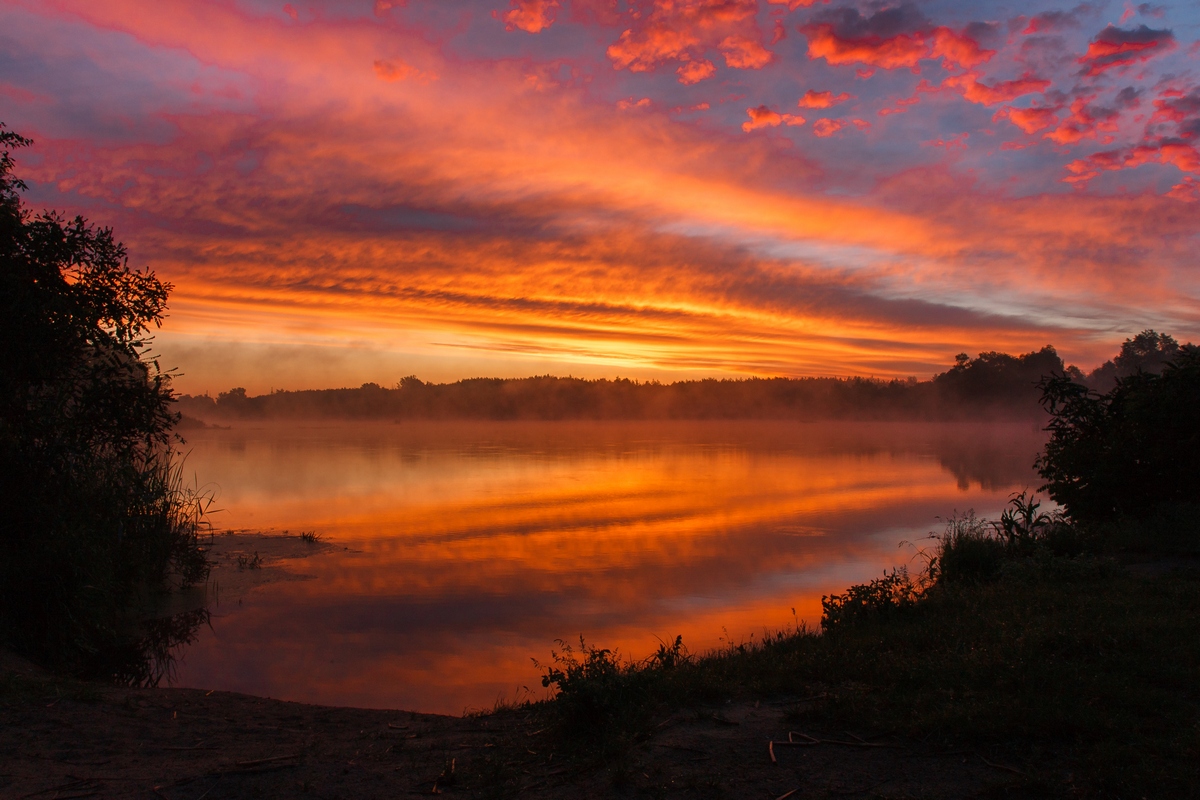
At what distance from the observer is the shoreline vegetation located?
4.77m

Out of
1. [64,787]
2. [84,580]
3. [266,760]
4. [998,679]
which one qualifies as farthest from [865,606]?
[84,580]

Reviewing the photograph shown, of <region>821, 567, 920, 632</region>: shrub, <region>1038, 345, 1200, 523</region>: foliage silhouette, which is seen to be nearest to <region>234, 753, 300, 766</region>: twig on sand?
<region>821, 567, 920, 632</region>: shrub

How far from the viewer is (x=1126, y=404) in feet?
43.7

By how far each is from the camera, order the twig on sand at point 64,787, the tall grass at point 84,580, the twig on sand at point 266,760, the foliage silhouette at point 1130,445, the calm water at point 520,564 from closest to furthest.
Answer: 1. the twig on sand at point 64,787
2. the twig on sand at point 266,760
3. the tall grass at point 84,580
4. the calm water at point 520,564
5. the foliage silhouette at point 1130,445

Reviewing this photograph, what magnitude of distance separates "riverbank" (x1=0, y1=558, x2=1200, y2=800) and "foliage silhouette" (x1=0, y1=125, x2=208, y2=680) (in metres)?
1.43

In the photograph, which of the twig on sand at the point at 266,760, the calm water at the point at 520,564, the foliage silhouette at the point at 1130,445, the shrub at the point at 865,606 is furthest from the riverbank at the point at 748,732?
the foliage silhouette at the point at 1130,445

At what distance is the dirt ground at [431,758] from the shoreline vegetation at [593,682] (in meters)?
0.02

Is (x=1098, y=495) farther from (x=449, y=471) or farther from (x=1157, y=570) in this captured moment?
(x=449, y=471)

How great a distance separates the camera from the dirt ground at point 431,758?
15.2ft

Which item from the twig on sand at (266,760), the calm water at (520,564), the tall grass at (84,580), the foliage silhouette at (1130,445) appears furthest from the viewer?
the foliage silhouette at (1130,445)

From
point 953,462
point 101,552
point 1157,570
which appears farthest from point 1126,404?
point 953,462

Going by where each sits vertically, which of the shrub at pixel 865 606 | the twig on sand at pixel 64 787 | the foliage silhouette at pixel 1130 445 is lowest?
the twig on sand at pixel 64 787

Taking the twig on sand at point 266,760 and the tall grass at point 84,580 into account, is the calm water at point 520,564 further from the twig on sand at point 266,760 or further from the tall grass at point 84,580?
the twig on sand at point 266,760

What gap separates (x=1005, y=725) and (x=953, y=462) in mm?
39952
